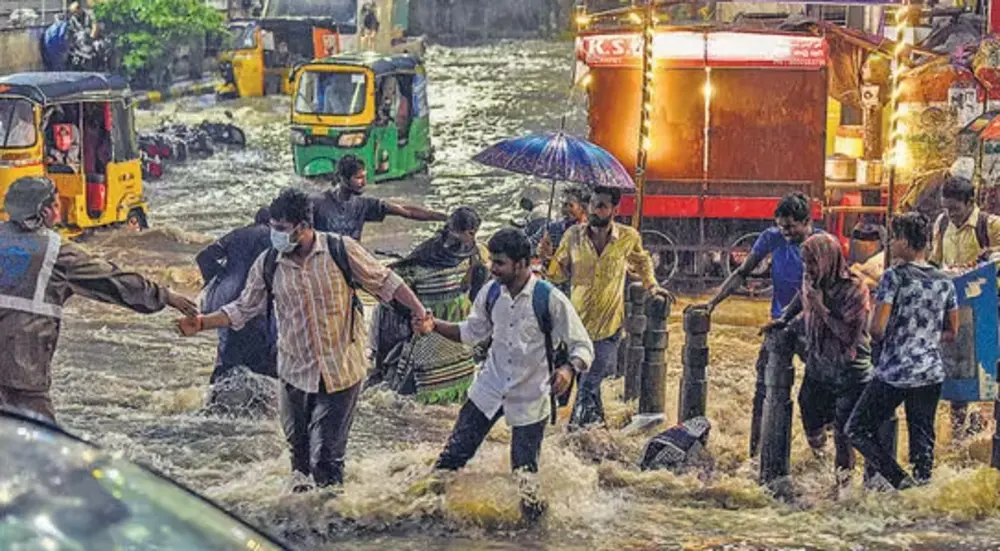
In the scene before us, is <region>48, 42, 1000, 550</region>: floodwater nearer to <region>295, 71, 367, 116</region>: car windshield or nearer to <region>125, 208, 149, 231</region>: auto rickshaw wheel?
<region>125, 208, 149, 231</region>: auto rickshaw wheel

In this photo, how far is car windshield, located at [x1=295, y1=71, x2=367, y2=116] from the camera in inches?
969

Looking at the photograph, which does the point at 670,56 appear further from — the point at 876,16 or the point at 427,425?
the point at 876,16

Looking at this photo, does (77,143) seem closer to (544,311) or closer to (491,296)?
(491,296)

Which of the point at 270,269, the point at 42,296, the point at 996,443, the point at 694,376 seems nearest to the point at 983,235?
the point at 996,443

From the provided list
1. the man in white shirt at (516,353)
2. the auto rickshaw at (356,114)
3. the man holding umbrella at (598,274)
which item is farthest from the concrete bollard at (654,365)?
the auto rickshaw at (356,114)

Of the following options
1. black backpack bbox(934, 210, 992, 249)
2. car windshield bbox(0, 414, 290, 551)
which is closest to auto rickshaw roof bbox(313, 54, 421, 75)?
black backpack bbox(934, 210, 992, 249)

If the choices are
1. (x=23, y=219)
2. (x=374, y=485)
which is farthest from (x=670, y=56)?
(x=23, y=219)

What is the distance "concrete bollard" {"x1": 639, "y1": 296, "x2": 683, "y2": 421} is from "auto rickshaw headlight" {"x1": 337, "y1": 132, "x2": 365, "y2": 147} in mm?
13439

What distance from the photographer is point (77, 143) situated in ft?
63.2

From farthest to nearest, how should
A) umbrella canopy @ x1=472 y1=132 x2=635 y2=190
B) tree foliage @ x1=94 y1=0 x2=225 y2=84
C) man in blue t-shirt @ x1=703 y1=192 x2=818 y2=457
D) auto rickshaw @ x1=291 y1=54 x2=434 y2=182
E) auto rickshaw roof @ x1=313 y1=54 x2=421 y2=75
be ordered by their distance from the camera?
1. tree foliage @ x1=94 y1=0 x2=225 y2=84
2. auto rickshaw roof @ x1=313 y1=54 x2=421 y2=75
3. auto rickshaw @ x1=291 y1=54 x2=434 y2=182
4. umbrella canopy @ x1=472 y1=132 x2=635 y2=190
5. man in blue t-shirt @ x1=703 y1=192 x2=818 y2=457

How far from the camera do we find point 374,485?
9219mm

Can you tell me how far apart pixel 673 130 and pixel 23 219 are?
398 inches

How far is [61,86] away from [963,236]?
35.5 feet

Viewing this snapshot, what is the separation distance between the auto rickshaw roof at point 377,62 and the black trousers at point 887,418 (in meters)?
16.6
